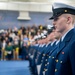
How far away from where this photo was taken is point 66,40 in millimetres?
2605

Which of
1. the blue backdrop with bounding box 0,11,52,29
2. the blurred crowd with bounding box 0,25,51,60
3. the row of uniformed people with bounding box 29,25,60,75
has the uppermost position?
the row of uniformed people with bounding box 29,25,60,75

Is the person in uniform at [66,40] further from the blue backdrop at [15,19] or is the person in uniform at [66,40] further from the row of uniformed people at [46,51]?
the blue backdrop at [15,19]

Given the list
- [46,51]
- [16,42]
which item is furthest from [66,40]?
[16,42]

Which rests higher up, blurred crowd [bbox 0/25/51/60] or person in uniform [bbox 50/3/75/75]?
person in uniform [bbox 50/3/75/75]

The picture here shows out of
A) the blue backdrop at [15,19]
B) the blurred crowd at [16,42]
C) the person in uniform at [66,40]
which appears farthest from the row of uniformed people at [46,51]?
the blue backdrop at [15,19]

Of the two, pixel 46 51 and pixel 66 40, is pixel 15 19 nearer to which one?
pixel 46 51

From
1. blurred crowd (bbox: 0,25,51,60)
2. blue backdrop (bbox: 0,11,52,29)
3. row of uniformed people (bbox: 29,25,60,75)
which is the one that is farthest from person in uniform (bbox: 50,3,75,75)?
blue backdrop (bbox: 0,11,52,29)

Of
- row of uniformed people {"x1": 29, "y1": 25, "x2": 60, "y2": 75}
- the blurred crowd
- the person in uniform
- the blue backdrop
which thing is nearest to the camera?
the person in uniform

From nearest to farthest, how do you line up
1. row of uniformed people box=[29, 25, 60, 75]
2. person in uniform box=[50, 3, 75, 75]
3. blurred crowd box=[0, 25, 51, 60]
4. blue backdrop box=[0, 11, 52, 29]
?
person in uniform box=[50, 3, 75, 75]
row of uniformed people box=[29, 25, 60, 75]
blurred crowd box=[0, 25, 51, 60]
blue backdrop box=[0, 11, 52, 29]

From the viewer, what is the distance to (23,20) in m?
20.9

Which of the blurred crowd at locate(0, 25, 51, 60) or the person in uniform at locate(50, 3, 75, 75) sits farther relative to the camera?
the blurred crowd at locate(0, 25, 51, 60)

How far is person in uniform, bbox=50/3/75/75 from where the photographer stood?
2462mm

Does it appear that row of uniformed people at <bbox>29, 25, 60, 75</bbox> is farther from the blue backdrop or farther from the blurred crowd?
the blue backdrop

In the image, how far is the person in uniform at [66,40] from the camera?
8.08ft
